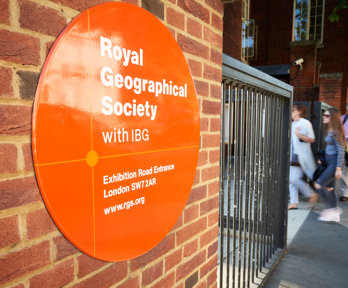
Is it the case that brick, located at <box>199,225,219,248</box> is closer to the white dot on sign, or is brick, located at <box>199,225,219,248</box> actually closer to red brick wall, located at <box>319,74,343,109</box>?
the white dot on sign

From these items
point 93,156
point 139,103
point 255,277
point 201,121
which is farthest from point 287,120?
point 93,156

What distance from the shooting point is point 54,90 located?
2.65ft

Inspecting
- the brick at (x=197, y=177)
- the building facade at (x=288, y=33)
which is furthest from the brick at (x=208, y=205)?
the building facade at (x=288, y=33)

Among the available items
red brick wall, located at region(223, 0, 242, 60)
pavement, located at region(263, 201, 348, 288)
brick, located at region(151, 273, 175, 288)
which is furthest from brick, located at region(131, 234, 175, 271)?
red brick wall, located at region(223, 0, 242, 60)

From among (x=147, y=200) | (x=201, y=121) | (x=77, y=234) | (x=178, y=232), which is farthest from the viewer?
(x=201, y=121)

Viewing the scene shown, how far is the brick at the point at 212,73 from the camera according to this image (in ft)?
5.10

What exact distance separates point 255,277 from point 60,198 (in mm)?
2764

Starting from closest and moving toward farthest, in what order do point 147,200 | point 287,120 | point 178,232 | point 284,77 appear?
point 147,200
point 178,232
point 287,120
point 284,77

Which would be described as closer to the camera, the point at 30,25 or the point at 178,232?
the point at 30,25

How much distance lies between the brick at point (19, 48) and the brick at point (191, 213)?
975 mm

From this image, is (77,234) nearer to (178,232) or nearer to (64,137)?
(64,137)

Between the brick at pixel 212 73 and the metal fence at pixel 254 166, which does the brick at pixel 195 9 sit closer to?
the brick at pixel 212 73

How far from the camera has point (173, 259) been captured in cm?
140

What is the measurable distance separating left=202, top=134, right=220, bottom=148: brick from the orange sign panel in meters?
0.20
